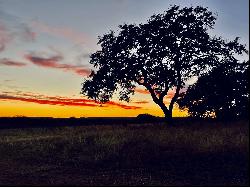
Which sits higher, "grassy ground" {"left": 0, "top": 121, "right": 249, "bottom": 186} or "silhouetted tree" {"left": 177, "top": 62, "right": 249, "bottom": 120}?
"silhouetted tree" {"left": 177, "top": 62, "right": 249, "bottom": 120}

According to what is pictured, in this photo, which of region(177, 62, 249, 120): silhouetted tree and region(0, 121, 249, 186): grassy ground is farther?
region(177, 62, 249, 120): silhouetted tree

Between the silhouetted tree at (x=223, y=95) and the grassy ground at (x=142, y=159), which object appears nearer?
the grassy ground at (x=142, y=159)

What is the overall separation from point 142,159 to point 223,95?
11694 millimetres

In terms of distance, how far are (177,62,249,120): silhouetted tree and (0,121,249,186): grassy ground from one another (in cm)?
248

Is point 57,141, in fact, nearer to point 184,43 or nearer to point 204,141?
point 204,141

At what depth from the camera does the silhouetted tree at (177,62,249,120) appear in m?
20.7

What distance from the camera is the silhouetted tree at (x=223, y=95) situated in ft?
67.9

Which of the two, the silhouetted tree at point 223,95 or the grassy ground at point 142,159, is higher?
the silhouetted tree at point 223,95

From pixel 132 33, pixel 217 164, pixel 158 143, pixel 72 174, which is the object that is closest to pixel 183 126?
pixel 158 143

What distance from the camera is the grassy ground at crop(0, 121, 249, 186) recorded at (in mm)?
11758

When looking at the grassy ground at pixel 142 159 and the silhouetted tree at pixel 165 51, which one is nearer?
the grassy ground at pixel 142 159

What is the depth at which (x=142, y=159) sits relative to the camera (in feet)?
46.9

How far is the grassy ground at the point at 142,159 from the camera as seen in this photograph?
38.6 ft

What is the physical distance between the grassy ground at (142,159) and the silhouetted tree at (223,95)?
2.48m
